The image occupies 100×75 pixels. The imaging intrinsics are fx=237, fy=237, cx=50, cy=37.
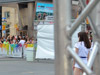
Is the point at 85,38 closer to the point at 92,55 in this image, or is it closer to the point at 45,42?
the point at 92,55

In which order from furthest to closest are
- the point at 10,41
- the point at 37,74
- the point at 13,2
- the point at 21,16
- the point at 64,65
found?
1. the point at 21,16
2. the point at 13,2
3. the point at 10,41
4. the point at 37,74
5. the point at 64,65

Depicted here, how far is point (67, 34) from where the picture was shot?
1.73m

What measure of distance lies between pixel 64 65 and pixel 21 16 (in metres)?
40.5

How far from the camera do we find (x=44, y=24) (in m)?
13.3

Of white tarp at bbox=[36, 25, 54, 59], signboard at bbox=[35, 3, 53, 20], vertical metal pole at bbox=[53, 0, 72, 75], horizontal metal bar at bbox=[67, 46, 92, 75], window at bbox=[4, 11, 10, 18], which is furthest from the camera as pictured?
window at bbox=[4, 11, 10, 18]

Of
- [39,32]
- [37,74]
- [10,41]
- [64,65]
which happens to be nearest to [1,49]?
[10,41]

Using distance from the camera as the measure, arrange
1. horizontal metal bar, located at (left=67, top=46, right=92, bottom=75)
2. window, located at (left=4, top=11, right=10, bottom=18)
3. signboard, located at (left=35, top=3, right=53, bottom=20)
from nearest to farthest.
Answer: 1. horizontal metal bar, located at (left=67, top=46, right=92, bottom=75)
2. signboard, located at (left=35, top=3, right=53, bottom=20)
3. window, located at (left=4, top=11, right=10, bottom=18)

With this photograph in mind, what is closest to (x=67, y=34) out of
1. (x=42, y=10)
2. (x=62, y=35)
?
(x=62, y=35)

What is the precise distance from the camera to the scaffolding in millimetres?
1714

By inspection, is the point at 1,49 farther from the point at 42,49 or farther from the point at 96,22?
the point at 96,22

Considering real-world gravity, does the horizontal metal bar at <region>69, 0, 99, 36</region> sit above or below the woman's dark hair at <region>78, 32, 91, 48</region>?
above

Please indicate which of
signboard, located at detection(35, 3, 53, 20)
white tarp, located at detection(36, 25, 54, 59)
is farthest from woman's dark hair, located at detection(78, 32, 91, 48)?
signboard, located at detection(35, 3, 53, 20)

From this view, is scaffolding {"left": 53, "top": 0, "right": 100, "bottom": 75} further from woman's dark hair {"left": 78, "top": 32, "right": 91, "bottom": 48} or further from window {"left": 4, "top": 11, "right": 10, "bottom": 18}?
window {"left": 4, "top": 11, "right": 10, "bottom": 18}

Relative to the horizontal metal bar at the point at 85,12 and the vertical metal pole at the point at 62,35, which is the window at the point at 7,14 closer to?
the vertical metal pole at the point at 62,35
